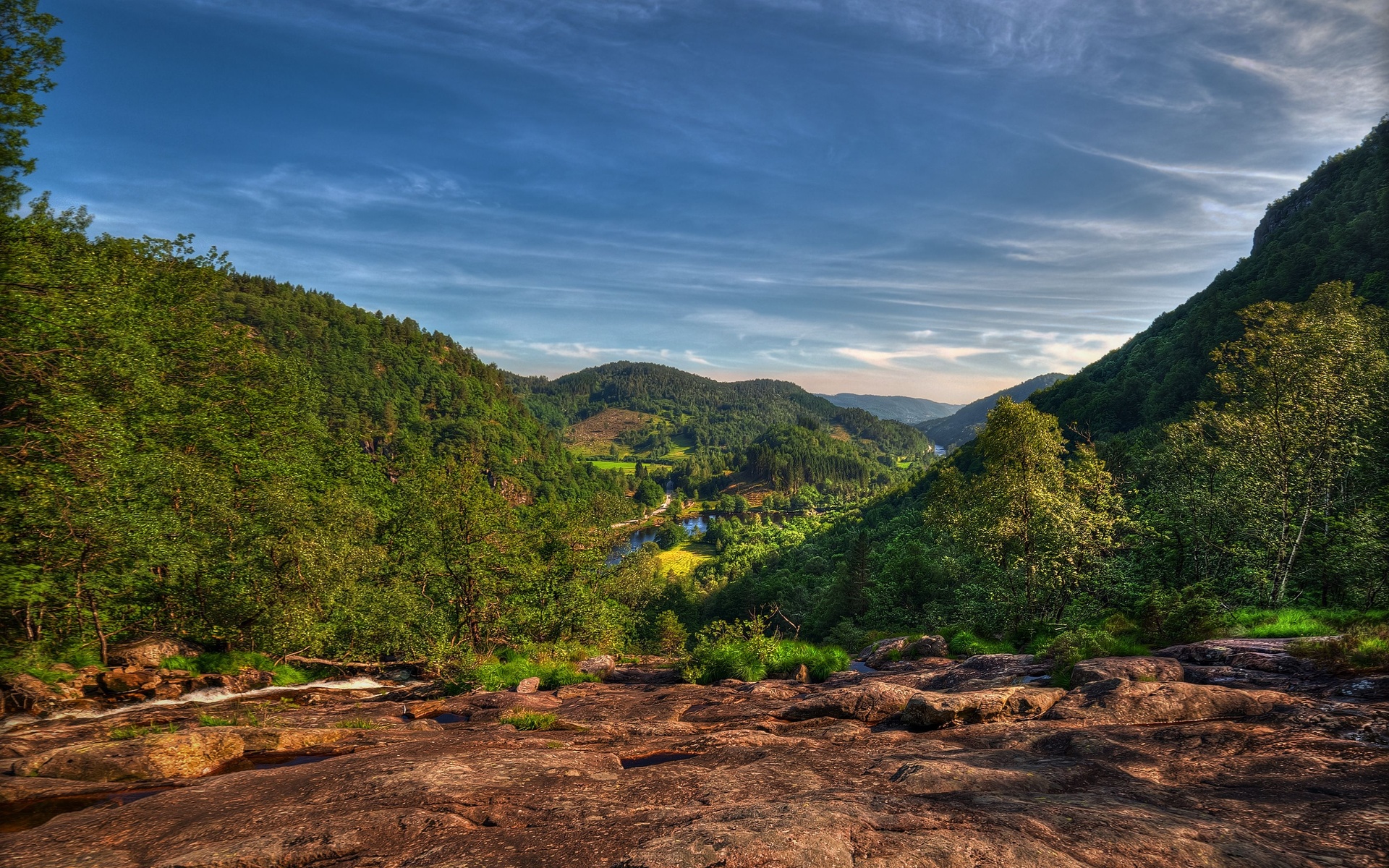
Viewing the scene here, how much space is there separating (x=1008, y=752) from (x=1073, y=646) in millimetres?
9145

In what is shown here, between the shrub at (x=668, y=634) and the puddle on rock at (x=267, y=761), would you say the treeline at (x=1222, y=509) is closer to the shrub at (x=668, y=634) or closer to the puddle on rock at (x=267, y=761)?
the puddle on rock at (x=267, y=761)

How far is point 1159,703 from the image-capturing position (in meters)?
12.5

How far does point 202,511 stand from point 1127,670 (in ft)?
136

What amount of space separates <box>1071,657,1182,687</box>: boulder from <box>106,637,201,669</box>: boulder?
37.8 metres

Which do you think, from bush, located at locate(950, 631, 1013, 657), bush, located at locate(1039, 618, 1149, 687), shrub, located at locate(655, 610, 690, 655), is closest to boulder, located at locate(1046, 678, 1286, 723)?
bush, located at locate(1039, 618, 1149, 687)

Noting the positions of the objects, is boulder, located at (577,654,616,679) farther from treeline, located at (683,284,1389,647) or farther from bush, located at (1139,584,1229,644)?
bush, located at (1139,584,1229,644)

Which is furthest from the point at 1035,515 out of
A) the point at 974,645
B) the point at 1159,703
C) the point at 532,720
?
the point at 532,720

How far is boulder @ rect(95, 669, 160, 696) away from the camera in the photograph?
67.0ft

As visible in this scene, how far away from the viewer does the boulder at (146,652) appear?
2212 centimetres

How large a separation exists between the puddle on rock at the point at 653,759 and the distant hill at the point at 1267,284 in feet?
324

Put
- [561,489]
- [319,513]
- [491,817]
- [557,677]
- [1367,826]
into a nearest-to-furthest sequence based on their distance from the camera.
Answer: [1367,826] → [491,817] → [557,677] → [319,513] → [561,489]

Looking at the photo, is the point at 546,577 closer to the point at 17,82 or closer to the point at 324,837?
the point at 324,837

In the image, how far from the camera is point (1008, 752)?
11.4 m

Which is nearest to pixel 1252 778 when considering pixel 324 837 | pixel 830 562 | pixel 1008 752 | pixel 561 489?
pixel 1008 752
